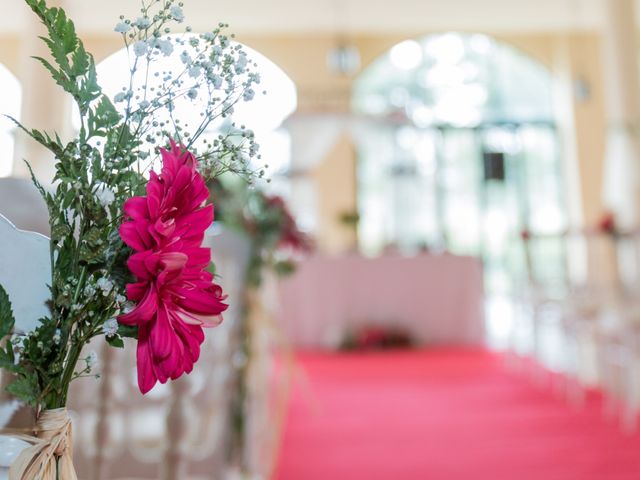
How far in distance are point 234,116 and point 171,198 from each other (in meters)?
0.12

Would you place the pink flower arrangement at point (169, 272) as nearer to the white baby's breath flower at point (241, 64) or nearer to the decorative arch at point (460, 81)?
the white baby's breath flower at point (241, 64)

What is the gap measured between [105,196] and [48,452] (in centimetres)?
19

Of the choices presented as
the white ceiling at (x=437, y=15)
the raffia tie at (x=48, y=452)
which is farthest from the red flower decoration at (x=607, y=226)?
the white ceiling at (x=437, y=15)

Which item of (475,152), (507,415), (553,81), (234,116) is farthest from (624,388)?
(553,81)

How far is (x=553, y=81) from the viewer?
8953 millimetres

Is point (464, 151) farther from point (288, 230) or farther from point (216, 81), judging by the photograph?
point (216, 81)

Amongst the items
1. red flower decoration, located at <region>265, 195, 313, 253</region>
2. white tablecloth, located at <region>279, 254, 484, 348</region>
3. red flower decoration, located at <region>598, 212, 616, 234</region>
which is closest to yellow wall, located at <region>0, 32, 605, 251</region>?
white tablecloth, located at <region>279, 254, 484, 348</region>

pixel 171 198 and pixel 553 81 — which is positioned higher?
pixel 553 81

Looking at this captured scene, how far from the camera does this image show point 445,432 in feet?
7.94

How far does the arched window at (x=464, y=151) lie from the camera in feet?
28.9

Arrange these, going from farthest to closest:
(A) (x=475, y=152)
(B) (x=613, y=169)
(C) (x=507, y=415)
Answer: (A) (x=475, y=152), (B) (x=613, y=169), (C) (x=507, y=415)

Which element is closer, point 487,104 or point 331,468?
point 331,468

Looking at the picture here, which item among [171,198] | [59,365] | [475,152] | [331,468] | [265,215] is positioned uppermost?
[475,152]

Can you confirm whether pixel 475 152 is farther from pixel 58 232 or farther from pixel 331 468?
pixel 58 232
